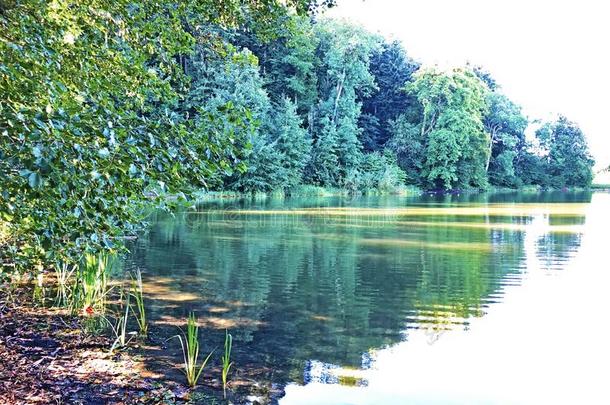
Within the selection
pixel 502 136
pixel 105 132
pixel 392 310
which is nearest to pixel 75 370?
pixel 105 132

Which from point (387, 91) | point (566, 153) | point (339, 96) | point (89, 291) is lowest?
point (89, 291)

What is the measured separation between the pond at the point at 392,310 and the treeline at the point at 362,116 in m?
27.8

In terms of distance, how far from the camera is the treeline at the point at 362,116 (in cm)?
4744

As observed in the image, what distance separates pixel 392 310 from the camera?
957 centimetres

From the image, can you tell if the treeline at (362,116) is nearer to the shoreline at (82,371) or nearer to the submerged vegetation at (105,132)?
the submerged vegetation at (105,132)

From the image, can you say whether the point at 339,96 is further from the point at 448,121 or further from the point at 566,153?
the point at 566,153

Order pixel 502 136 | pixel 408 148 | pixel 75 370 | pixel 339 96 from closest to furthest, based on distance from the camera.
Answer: pixel 75 370, pixel 339 96, pixel 408 148, pixel 502 136

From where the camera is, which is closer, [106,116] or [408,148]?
[106,116]

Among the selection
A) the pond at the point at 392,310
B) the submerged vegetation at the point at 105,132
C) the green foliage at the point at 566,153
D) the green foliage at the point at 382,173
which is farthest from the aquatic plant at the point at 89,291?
the green foliage at the point at 566,153

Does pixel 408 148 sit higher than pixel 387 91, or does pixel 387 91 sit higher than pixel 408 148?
pixel 387 91

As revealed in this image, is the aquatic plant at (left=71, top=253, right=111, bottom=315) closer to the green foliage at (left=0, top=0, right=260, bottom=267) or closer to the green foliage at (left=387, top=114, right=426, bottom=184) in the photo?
the green foliage at (left=0, top=0, right=260, bottom=267)

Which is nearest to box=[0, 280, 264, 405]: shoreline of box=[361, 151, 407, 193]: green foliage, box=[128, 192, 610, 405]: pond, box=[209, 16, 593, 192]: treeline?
box=[128, 192, 610, 405]: pond

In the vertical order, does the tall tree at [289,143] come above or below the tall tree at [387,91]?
below

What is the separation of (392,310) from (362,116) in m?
55.2
